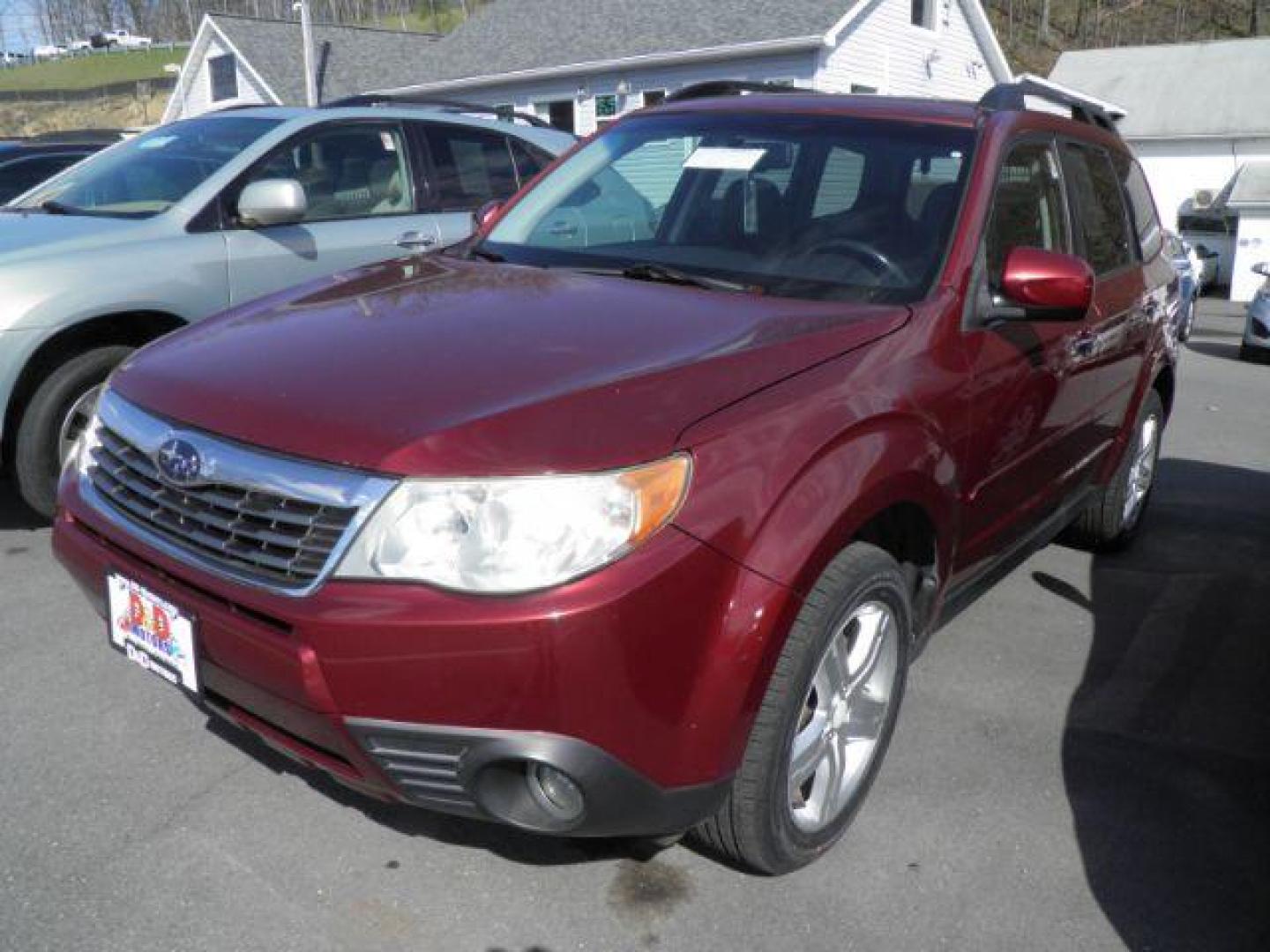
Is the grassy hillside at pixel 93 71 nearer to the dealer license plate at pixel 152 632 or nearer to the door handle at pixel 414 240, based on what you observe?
the door handle at pixel 414 240

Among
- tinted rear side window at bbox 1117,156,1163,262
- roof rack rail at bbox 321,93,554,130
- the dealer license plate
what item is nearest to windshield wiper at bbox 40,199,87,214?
roof rack rail at bbox 321,93,554,130

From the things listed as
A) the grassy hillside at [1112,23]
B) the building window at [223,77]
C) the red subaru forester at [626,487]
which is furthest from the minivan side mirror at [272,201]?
the grassy hillside at [1112,23]

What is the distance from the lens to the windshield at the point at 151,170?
17.0 feet

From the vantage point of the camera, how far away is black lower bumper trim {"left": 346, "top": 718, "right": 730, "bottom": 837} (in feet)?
6.68

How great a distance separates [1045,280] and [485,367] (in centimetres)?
156

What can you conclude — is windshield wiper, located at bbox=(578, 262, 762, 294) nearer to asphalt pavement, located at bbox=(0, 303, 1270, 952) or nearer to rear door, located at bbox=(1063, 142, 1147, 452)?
rear door, located at bbox=(1063, 142, 1147, 452)

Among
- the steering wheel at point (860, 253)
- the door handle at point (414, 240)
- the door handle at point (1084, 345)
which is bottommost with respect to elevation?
the door handle at point (1084, 345)

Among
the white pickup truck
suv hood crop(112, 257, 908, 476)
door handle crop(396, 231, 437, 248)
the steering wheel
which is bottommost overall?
door handle crop(396, 231, 437, 248)

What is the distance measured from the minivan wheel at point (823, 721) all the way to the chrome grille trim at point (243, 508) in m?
0.91

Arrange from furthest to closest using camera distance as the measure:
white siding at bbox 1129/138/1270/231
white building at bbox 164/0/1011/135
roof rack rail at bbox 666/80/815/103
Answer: white siding at bbox 1129/138/1270/231 < white building at bbox 164/0/1011/135 < roof rack rail at bbox 666/80/815/103

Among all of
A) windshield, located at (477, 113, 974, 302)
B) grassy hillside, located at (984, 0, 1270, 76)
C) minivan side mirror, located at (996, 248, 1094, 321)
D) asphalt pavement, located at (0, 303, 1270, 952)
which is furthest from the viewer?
grassy hillside, located at (984, 0, 1270, 76)

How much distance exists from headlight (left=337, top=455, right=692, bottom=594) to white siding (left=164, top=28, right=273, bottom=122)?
28.9m

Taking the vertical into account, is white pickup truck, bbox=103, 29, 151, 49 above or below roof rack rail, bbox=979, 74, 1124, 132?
above

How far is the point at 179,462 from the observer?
92.4 inches
